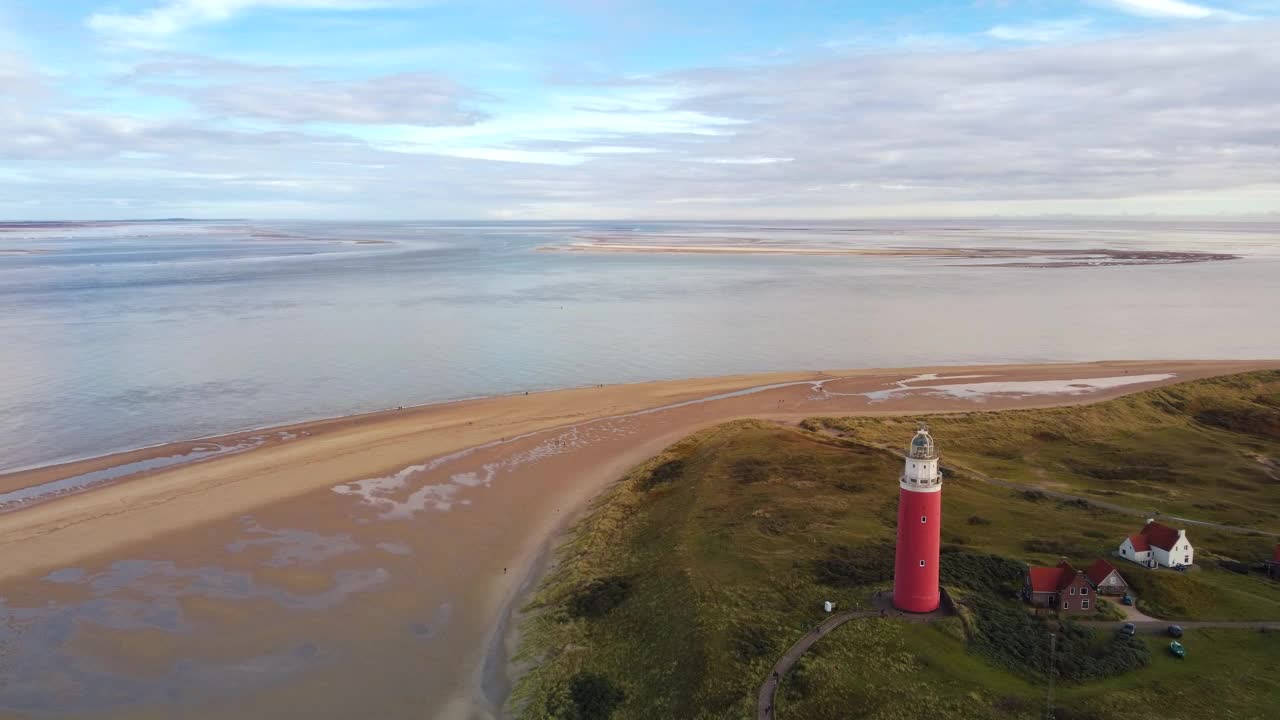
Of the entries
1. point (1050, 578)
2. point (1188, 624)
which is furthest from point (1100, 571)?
point (1188, 624)

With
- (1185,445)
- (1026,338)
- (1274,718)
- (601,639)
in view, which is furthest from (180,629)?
(1026,338)

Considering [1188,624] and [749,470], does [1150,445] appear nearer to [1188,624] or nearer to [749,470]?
[749,470]

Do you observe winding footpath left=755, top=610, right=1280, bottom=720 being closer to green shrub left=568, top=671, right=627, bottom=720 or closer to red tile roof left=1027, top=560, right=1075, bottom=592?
red tile roof left=1027, top=560, right=1075, bottom=592

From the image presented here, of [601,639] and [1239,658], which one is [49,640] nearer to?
[601,639]

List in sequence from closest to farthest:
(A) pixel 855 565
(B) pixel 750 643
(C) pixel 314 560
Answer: (B) pixel 750 643 < (A) pixel 855 565 < (C) pixel 314 560

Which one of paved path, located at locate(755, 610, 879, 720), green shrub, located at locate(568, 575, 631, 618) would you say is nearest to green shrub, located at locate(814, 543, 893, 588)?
paved path, located at locate(755, 610, 879, 720)

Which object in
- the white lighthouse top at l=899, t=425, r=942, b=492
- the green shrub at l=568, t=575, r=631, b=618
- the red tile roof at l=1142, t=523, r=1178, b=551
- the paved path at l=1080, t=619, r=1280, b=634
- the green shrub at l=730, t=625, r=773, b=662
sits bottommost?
the green shrub at l=568, t=575, r=631, b=618

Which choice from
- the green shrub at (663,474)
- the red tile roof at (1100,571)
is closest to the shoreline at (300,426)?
the green shrub at (663,474)
